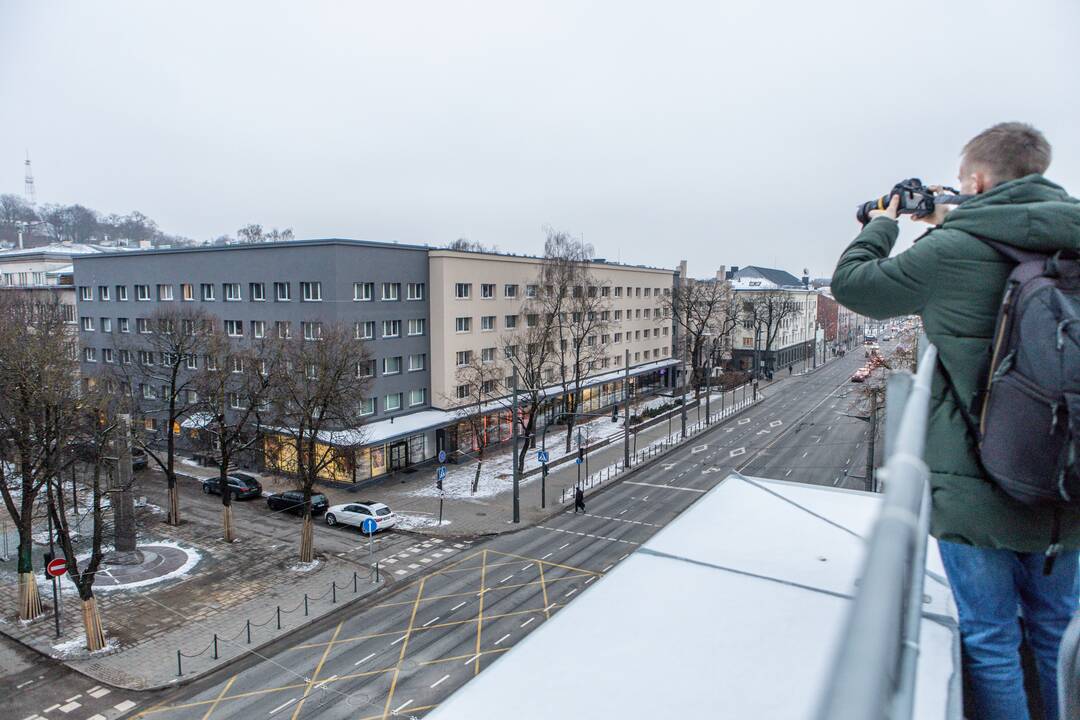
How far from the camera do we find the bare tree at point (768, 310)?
7142cm

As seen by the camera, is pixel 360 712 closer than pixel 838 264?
No

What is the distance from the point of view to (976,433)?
243cm

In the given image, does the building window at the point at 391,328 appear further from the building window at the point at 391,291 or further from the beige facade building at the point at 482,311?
the beige facade building at the point at 482,311

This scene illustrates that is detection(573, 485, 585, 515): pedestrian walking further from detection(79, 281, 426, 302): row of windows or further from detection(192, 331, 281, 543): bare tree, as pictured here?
detection(79, 281, 426, 302): row of windows

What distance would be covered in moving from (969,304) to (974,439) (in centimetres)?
51

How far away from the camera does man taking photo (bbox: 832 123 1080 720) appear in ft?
7.78

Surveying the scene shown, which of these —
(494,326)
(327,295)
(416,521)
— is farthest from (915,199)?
(494,326)

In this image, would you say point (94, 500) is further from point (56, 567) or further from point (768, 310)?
point (768, 310)

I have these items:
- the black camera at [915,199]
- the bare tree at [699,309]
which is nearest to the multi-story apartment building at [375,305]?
the bare tree at [699,309]

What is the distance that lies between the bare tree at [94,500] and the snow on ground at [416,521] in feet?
37.4

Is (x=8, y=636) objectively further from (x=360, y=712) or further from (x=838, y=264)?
(x=838, y=264)

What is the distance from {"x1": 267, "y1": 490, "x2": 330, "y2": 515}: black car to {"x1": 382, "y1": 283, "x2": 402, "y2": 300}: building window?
1180 cm

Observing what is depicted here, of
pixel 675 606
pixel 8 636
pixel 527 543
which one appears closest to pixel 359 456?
pixel 527 543

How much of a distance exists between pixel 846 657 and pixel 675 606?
3.14 metres
